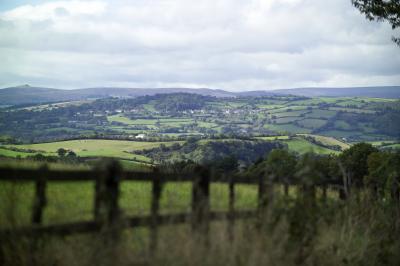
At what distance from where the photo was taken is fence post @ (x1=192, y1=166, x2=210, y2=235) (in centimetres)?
767

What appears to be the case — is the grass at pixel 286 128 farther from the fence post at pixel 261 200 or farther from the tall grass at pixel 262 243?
the fence post at pixel 261 200

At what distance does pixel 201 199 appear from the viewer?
7938mm

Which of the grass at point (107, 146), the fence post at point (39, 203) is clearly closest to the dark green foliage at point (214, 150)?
the grass at point (107, 146)

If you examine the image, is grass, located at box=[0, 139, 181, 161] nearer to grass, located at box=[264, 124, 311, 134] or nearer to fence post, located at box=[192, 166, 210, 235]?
grass, located at box=[264, 124, 311, 134]

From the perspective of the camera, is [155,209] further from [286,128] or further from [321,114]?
[321,114]

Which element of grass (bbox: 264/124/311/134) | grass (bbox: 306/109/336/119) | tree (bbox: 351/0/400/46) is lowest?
grass (bbox: 264/124/311/134)

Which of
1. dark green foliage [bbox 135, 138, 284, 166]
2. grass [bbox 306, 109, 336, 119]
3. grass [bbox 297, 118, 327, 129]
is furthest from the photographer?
grass [bbox 306, 109, 336, 119]

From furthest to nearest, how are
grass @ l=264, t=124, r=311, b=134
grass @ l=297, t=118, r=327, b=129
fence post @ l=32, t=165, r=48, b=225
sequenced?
1. grass @ l=297, t=118, r=327, b=129
2. grass @ l=264, t=124, r=311, b=134
3. fence post @ l=32, t=165, r=48, b=225

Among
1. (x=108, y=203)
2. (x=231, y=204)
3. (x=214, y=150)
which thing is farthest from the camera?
(x=214, y=150)

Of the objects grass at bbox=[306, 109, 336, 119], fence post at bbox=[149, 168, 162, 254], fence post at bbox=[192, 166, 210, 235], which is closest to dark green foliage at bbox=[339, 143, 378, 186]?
fence post at bbox=[192, 166, 210, 235]

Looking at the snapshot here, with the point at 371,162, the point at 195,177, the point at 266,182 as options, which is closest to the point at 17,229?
the point at 195,177

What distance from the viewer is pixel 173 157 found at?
8394 centimetres

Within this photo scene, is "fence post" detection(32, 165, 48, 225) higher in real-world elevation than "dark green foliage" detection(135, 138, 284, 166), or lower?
higher

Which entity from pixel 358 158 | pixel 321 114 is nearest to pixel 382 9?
pixel 358 158
